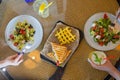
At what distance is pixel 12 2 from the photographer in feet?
5.19

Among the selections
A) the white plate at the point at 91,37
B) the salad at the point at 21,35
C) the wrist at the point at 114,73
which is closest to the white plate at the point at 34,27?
the salad at the point at 21,35

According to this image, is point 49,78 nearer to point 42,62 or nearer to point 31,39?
point 42,62

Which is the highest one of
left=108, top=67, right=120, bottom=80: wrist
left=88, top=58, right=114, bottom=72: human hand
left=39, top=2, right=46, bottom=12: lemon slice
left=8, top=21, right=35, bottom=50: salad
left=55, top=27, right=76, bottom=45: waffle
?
left=39, top=2, right=46, bottom=12: lemon slice

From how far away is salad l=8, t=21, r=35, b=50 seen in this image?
1492 mm

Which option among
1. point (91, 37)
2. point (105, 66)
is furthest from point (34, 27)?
point (105, 66)

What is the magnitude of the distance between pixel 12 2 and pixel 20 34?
0.21m

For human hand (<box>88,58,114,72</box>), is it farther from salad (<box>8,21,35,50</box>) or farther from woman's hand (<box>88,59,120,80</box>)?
salad (<box>8,21,35,50</box>)

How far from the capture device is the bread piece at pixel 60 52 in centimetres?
144

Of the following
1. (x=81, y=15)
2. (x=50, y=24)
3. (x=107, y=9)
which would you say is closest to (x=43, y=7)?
(x=50, y=24)

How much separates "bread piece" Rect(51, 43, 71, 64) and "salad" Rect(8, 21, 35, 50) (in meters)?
0.14

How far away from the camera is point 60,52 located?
145cm

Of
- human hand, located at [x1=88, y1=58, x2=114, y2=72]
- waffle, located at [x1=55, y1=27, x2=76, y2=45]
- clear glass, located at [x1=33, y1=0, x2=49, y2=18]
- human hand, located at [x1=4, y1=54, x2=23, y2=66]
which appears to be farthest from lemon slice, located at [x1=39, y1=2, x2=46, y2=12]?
human hand, located at [x1=88, y1=58, x2=114, y2=72]

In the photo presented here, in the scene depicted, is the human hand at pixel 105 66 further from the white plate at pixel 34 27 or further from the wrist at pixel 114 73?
the white plate at pixel 34 27

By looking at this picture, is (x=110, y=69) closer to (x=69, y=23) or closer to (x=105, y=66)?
(x=105, y=66)
